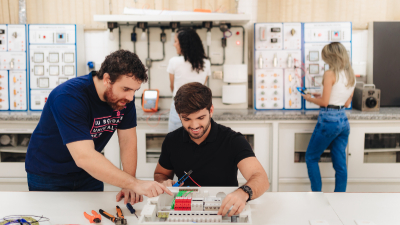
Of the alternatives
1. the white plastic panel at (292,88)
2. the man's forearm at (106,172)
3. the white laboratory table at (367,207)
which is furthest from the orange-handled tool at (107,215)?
the white plastic panel at (292,88)

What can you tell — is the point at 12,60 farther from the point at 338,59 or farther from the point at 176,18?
the point at 338,59

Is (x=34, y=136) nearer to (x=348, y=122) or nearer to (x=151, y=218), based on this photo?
(x=151, y=218)

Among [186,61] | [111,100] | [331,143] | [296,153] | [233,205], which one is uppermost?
[186,61]

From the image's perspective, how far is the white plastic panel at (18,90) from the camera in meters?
3.53

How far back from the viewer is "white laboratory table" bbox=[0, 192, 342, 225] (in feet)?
4.18

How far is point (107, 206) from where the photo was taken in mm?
1399

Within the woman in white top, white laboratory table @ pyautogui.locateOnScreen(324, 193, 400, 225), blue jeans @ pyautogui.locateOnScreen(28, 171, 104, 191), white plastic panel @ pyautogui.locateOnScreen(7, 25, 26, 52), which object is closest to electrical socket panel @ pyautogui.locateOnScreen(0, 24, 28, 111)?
white plastic panel @ pyautogui.locateOnScreen(7, 25, 26, 52)

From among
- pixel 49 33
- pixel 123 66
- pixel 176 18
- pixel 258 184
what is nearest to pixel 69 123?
pixel 123 66

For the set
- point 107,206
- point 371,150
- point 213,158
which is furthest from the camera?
point 371,150

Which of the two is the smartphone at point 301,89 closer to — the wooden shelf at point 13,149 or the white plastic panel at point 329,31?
the white plastic panel at point 329,31

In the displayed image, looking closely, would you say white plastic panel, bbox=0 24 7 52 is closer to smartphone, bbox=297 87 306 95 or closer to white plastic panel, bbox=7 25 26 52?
white plastic panel, bbox=7 25 26 52

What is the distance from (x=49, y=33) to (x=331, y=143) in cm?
317

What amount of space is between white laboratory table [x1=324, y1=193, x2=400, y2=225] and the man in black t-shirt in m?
0.35

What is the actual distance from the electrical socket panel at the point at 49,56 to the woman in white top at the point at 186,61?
1341 millimetres
